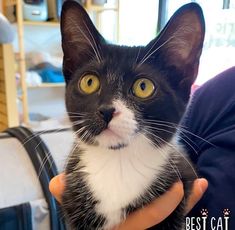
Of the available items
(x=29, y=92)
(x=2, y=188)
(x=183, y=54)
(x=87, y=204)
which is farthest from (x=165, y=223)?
(x=29, y=92)

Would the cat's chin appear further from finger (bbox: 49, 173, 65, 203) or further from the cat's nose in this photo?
finger (bbox: 49, 173, 65, 203)

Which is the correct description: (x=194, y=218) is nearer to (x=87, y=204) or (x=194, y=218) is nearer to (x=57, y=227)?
(x=87, y=204)

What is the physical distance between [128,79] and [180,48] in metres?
0.13

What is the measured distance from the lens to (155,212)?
0.60 metres

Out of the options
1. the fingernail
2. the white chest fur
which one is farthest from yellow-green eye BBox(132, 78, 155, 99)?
the fingernail

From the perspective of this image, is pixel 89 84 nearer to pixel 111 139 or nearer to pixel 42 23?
pixel 111 139

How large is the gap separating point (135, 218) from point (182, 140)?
0.25 m

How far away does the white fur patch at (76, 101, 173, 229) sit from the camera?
0.62 metres

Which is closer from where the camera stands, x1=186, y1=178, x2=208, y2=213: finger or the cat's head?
the cat's head

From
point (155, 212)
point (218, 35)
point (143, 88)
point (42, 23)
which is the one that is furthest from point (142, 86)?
point (42, 23)

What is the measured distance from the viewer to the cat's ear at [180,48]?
0.60 meters

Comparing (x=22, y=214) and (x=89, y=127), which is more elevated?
(x=89, y=127)

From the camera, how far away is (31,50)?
2.58 metres

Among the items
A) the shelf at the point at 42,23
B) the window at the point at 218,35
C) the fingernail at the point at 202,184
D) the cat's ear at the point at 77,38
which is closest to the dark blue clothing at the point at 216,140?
the fingernail at the point at 202,184
